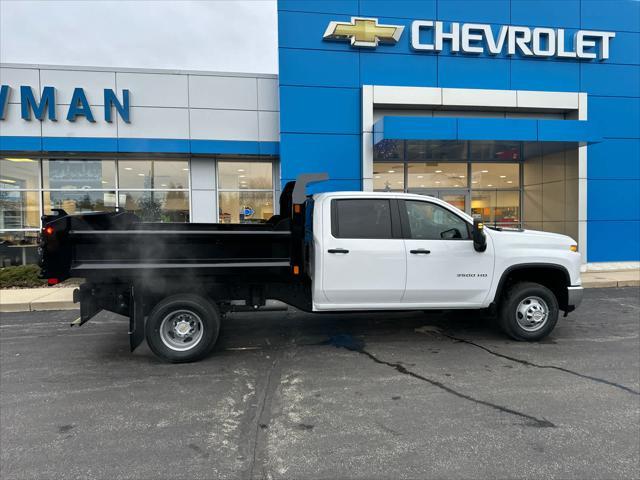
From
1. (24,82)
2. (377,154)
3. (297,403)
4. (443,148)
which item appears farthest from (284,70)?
(297,403)

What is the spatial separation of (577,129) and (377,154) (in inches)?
220

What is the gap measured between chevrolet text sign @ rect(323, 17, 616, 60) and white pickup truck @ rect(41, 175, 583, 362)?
809 cm

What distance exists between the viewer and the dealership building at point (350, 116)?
40.2 ft

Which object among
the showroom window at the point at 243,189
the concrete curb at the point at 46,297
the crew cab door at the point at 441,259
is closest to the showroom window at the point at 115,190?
the showroom window at the point at 243,189

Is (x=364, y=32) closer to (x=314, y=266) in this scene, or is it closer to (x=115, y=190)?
(x=115, y=190)

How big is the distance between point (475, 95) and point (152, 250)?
11.2m

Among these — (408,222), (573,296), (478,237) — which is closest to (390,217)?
(408,222)

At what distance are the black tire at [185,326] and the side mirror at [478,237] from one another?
3.44 metres

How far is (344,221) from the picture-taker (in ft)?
18.8

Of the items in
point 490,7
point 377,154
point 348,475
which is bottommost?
point 348,475

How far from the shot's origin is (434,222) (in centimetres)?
588

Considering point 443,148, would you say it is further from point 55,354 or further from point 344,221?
point 55,354

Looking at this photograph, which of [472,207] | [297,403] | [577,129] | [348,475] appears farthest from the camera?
[472,207]

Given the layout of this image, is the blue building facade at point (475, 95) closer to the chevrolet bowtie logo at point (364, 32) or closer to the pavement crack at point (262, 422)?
the chevrolet bowtie logo at point (364, 32)
